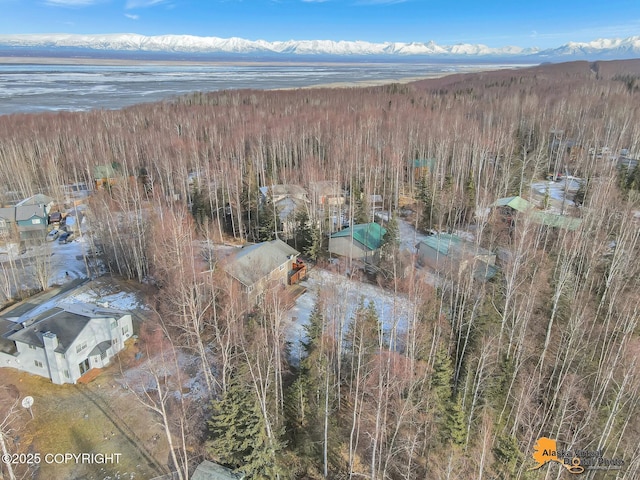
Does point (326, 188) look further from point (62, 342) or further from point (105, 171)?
point (105, 171)

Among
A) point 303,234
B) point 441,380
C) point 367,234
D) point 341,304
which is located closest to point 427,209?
point 367,234

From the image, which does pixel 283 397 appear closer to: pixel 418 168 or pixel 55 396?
pixel 55 396

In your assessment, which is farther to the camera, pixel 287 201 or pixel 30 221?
pixel 30 221

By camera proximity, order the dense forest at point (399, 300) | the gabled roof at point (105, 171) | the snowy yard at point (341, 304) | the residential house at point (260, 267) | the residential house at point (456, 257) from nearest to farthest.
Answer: the dense forest at point (399, 300)
the snowy yard at point (341, 304)
the residential house at point (456, 257)
the residential house at point (260, 267)
the gabled roof at point (105, 171)

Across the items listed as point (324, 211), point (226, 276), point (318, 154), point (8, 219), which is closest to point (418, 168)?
point (318, 154)

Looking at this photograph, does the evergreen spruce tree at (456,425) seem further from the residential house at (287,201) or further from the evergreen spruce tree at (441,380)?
the residential house at (287,201)

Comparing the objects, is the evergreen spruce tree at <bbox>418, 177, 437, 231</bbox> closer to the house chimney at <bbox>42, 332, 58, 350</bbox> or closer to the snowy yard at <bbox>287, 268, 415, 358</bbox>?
the snowy yard at <bbox>287, 268, 415, 358</bbox>

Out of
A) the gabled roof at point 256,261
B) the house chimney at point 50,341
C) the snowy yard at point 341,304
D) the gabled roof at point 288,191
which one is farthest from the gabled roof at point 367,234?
the house chimney at point 50,341
